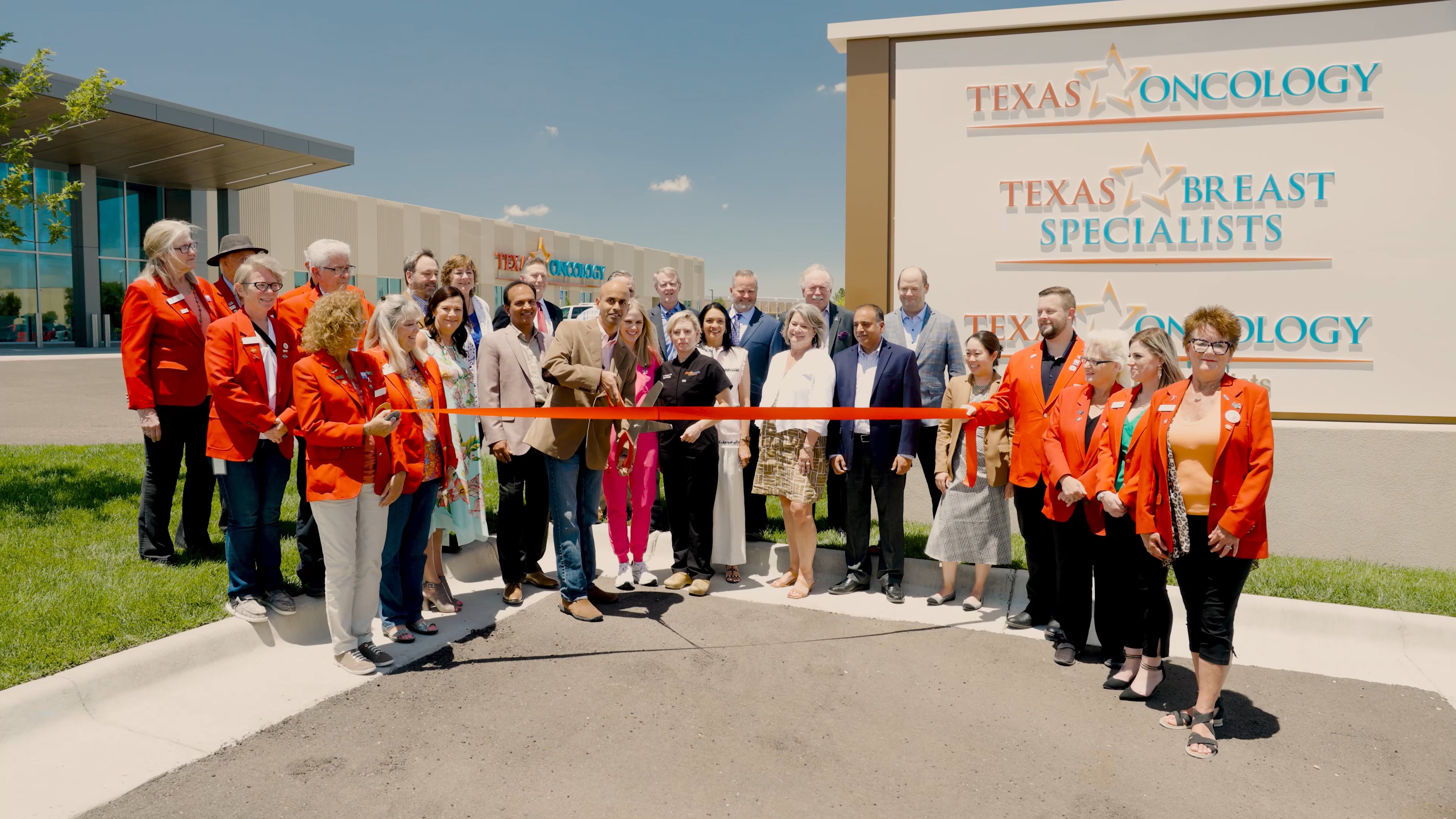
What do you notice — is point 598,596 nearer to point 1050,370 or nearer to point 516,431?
point 516,431

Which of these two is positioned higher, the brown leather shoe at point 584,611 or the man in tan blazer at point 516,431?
the man in tan blazer at point 516,431

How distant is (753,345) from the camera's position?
6.91 metres

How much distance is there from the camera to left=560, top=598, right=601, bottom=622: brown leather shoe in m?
5.32

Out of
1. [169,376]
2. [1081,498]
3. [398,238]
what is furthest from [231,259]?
[398,238]

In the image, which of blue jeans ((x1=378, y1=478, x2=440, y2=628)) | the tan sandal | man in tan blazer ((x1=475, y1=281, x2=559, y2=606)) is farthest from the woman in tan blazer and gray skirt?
blue jeans ((x1=378, y1=478, x2=440, y2=628))

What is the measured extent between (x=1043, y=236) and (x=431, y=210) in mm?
40471

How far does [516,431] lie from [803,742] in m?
2.74

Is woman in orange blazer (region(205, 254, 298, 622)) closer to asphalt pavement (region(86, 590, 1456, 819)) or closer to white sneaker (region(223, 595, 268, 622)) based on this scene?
white sneaker (region(223, 595, 268, 622))

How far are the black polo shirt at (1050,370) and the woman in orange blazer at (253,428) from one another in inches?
163

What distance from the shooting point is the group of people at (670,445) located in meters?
3.95

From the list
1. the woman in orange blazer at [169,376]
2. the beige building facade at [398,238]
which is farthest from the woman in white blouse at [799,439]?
the beige building facade at [398,238]

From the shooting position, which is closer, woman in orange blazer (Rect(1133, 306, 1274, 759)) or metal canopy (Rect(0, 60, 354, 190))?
woman in orange blazer (Rect(1133, 306, 1274, 759))

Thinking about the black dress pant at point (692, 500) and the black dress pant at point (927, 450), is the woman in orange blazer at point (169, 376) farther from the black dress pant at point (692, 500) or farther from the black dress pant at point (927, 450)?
the black dress pant at point (927, 450)

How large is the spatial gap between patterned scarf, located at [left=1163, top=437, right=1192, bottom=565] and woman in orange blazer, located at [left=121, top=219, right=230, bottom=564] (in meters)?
5.14
